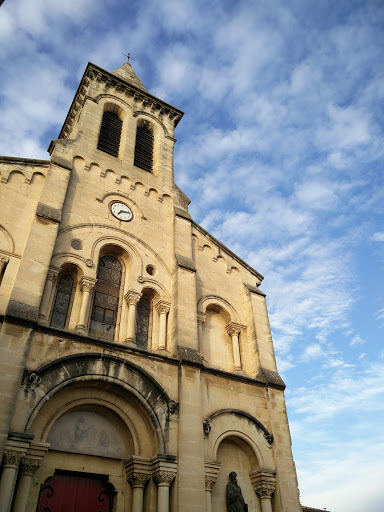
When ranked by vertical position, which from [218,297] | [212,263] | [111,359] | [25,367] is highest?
[212,263]

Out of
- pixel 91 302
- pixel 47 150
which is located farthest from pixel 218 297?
pixel 47 150

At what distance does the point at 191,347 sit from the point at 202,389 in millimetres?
1291

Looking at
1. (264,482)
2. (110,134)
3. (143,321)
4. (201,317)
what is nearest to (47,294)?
(143,321)

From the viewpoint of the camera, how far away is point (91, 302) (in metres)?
13.2

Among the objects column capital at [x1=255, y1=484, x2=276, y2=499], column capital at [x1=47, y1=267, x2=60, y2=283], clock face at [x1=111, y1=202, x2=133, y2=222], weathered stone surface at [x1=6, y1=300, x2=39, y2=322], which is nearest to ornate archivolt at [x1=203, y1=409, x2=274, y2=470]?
column capital at [x1=255, y1=484, x2=276, y2=499]

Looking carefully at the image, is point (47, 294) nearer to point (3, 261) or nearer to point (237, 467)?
point (3, 261)

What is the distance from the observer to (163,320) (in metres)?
14.0

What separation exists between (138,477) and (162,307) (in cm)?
521

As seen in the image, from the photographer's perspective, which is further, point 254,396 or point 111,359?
point 254,396

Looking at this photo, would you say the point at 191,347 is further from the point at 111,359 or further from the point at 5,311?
the point at 5,311

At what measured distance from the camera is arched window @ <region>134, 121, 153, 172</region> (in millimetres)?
19000

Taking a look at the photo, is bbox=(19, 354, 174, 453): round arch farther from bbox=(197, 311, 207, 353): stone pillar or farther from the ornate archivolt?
bbox=(197, 311, 207, 353): stone pillar

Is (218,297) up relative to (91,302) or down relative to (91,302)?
up

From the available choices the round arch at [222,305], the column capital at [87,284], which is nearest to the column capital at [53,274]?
the column capital at [87,284]
